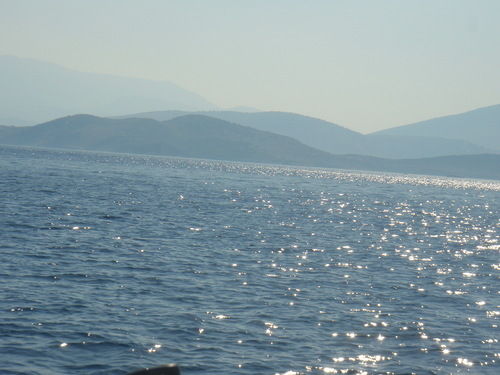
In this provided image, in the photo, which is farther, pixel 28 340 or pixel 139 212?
pixel 139 212

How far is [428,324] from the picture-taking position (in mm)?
28391

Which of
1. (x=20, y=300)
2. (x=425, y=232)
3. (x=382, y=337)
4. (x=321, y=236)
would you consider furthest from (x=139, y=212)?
(x=382, y=337)

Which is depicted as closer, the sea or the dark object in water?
the dark object in water

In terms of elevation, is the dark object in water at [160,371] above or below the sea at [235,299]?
above

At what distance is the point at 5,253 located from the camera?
3822 centimetres

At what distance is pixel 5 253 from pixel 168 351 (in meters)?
19.2

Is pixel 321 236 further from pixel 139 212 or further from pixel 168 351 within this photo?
pixel 168 351

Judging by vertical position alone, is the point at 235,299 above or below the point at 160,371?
below

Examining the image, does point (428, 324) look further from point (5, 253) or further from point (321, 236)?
point (321, 236)

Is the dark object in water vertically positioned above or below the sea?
above

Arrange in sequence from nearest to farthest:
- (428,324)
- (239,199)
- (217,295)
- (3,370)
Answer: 1. (3,370)
2. (428,324)
3. (217,295)
4. (239,199)

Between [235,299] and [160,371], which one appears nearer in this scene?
[160,371]

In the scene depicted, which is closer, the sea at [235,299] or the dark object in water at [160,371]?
the dark object in water at [160,371]

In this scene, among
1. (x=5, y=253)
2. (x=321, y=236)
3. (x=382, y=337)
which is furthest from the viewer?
(x=321, y=236)
